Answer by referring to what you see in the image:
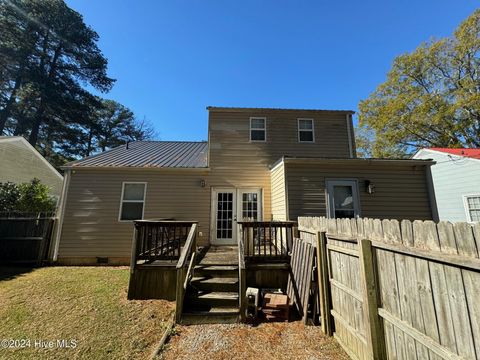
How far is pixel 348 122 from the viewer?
10.2 metres

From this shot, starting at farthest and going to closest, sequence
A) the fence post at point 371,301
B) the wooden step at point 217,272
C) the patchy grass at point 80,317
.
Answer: the wooden step at point 217,272
the patchy grass at point 80,317
the fence post at point 371,301

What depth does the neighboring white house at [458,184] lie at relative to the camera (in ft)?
33.7

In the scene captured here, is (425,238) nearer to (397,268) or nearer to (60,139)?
(397,268)

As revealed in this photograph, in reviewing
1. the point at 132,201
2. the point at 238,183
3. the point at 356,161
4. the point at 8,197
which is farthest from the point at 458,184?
the point at 8,197

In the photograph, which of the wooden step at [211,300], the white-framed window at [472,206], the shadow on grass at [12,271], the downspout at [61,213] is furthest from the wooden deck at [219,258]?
the white-framed window at [472,206]

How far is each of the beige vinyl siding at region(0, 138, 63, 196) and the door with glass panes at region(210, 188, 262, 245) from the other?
1373cm

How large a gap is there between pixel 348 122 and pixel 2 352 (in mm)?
12399

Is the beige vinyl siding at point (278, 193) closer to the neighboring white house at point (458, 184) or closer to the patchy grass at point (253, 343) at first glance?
the patchy grass at point (253, 343)

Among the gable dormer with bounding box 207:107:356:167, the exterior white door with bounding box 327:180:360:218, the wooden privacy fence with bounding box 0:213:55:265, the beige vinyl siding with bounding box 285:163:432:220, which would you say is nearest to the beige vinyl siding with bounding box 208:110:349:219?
the gable dormer with bounding box 207:107:356:167

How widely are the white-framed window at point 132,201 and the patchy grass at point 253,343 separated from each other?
18.9 feet

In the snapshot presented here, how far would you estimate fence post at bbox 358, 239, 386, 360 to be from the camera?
8.22 feet

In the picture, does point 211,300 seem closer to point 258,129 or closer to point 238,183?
point 238,183

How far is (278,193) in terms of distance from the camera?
7.90 meters

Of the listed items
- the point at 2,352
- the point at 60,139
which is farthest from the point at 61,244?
the point at 60,139
